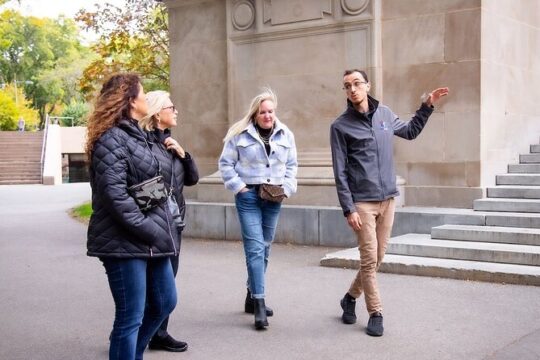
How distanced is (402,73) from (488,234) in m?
3.07

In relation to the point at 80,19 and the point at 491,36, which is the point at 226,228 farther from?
the point at 80,19

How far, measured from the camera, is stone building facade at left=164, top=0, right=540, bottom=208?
9977 mm

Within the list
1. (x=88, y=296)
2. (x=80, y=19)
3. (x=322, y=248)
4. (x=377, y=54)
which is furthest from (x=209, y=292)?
(x=80, y=19)

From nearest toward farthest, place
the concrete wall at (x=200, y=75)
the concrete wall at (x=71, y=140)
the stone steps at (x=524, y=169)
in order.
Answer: the stone steps at (x=524, y=169) < the concrete wall at (x=200, y=75) < the concrete wall at (x=71, y=140)

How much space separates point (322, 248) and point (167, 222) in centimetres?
610

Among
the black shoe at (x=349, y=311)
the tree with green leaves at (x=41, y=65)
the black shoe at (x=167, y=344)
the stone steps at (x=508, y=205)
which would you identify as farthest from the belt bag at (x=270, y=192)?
the tree with green leaves at (x=41, y=65)

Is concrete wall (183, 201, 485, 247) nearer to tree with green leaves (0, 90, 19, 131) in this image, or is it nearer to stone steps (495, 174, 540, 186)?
stone steps (495, 174, 540, 186)

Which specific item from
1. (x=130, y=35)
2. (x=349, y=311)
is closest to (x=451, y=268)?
(x=349, y=311)

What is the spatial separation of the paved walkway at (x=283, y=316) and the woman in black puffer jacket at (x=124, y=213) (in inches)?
42.7

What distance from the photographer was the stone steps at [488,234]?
8125mm

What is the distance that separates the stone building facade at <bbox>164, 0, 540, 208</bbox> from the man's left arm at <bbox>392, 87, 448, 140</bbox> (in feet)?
14.7

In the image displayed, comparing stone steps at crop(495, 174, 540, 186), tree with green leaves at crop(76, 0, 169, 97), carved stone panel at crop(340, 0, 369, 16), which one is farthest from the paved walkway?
tree with green leaves at crop(76, 0, 169, 97)

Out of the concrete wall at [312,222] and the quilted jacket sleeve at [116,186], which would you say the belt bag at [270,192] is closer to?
the quilted jacket sleeve at [116,186]

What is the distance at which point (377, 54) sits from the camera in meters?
10.6
